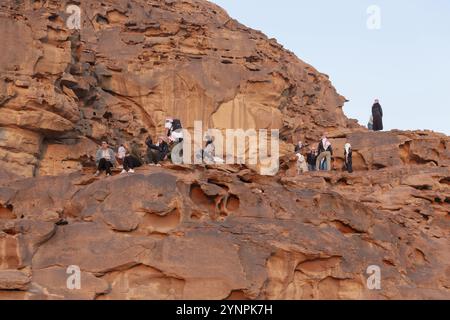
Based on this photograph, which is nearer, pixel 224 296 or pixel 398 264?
pixel 224 296

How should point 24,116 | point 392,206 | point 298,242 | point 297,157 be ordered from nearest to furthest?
point 298,242 → point 392,206 → point 24,116 → point 297,157

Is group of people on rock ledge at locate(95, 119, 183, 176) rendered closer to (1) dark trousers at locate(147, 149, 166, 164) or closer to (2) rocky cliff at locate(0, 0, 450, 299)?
(1) dark trousers at locate(147, 149, 166, 164)

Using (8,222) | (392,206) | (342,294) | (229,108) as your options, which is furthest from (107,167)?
(229,108)

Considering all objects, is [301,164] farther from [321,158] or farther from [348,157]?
[348,157]

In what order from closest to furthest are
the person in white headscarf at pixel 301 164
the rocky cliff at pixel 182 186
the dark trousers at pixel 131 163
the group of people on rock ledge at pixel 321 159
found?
the rocky cliff at pixel 182 186 → the dark trousers at pixel 131 163 → the group of people on rock ledge at pixel 321 159 → the person in white headscarf at pixel 301 164

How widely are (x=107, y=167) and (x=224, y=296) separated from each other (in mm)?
4553

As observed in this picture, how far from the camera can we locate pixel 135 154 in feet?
62.7

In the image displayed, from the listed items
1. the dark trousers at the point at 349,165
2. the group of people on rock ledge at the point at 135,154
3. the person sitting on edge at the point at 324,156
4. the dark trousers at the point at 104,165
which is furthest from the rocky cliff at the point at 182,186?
the person sitting on edge at the point at 324,156

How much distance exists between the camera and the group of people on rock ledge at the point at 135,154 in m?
17.1

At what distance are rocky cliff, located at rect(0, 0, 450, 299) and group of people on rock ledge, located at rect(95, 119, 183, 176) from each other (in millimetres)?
566

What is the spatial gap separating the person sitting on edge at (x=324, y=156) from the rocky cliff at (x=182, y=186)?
130 cm

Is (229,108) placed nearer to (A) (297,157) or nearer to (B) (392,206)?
(A) (297,157)

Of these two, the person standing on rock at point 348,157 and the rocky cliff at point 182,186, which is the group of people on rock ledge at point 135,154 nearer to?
the rocky cliff at point 182,186

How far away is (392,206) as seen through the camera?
20734mm
